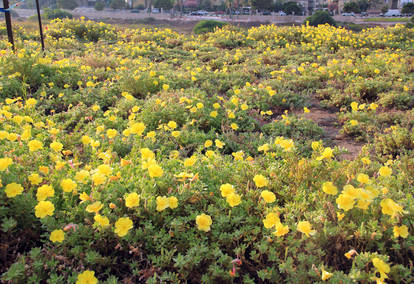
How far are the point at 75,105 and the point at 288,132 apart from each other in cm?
307

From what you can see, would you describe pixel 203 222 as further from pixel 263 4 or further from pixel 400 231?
pixel 263 4

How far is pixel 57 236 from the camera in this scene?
178 centimetres

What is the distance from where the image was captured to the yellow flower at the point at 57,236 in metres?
1.77

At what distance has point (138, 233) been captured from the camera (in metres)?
1.95

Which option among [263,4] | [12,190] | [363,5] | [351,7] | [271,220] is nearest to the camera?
[12,190]

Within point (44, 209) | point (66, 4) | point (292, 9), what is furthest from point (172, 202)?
point (66, 4)

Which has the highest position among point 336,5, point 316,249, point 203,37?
point 336,5

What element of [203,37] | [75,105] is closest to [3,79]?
[75,105]

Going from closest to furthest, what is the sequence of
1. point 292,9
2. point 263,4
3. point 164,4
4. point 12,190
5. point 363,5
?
1. point 12,190
2. point 292,9
3. point 263,4
4. point 164,4
5. point 363,5

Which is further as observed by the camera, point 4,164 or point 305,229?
point 4,164

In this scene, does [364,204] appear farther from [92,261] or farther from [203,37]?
[203,37]

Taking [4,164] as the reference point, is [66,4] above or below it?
above

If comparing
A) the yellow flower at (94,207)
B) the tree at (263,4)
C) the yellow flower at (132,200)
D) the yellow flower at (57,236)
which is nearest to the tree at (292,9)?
the tree at (263,4)

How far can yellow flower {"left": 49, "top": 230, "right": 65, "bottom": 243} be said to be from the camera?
5.80ft
